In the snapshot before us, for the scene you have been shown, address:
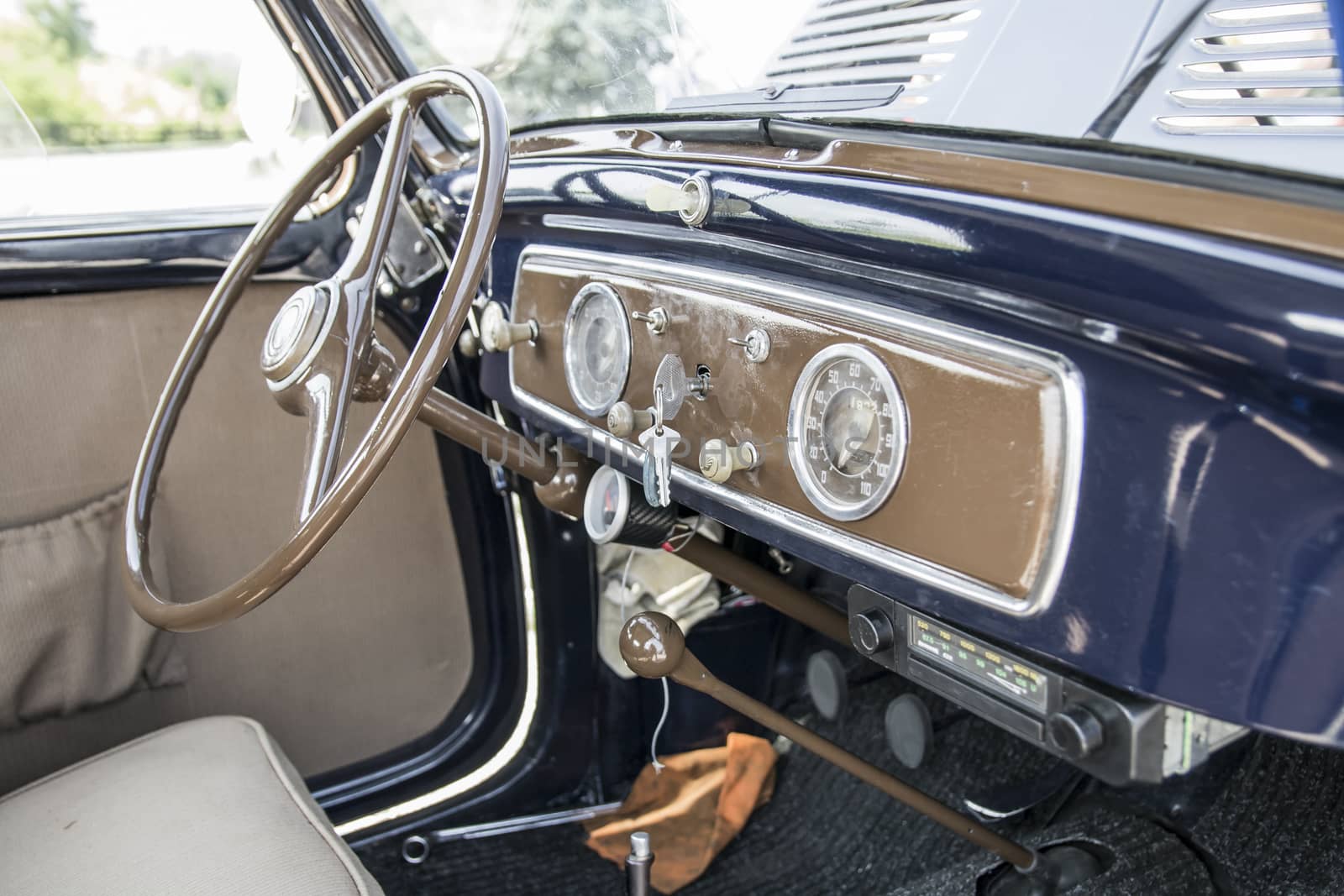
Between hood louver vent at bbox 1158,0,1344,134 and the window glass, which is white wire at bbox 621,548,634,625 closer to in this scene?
the window glass

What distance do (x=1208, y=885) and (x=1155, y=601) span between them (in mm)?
920

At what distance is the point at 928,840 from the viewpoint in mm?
1687

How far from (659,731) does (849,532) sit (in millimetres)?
1017

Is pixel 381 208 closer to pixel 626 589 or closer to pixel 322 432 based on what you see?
pixel 322 432

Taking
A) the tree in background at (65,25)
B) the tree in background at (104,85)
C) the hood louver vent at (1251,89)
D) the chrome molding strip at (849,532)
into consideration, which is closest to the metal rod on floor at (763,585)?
the chrome molding strip at (849,532)

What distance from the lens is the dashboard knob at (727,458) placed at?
1.04 m

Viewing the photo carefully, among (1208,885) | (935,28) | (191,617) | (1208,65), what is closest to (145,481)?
(191,617)

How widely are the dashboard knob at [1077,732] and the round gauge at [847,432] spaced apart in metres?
0.23

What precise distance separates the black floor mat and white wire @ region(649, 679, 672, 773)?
0.17 m

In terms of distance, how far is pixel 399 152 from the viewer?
1197mm

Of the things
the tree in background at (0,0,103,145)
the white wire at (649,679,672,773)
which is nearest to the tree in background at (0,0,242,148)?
the tree in background at (0,0,103,145)

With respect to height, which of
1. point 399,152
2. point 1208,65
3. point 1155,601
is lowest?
point 1155,601

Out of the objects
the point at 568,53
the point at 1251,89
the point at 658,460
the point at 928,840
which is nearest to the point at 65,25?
the point at 568,53

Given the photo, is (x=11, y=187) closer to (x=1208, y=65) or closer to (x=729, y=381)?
(x=729, y=381)
